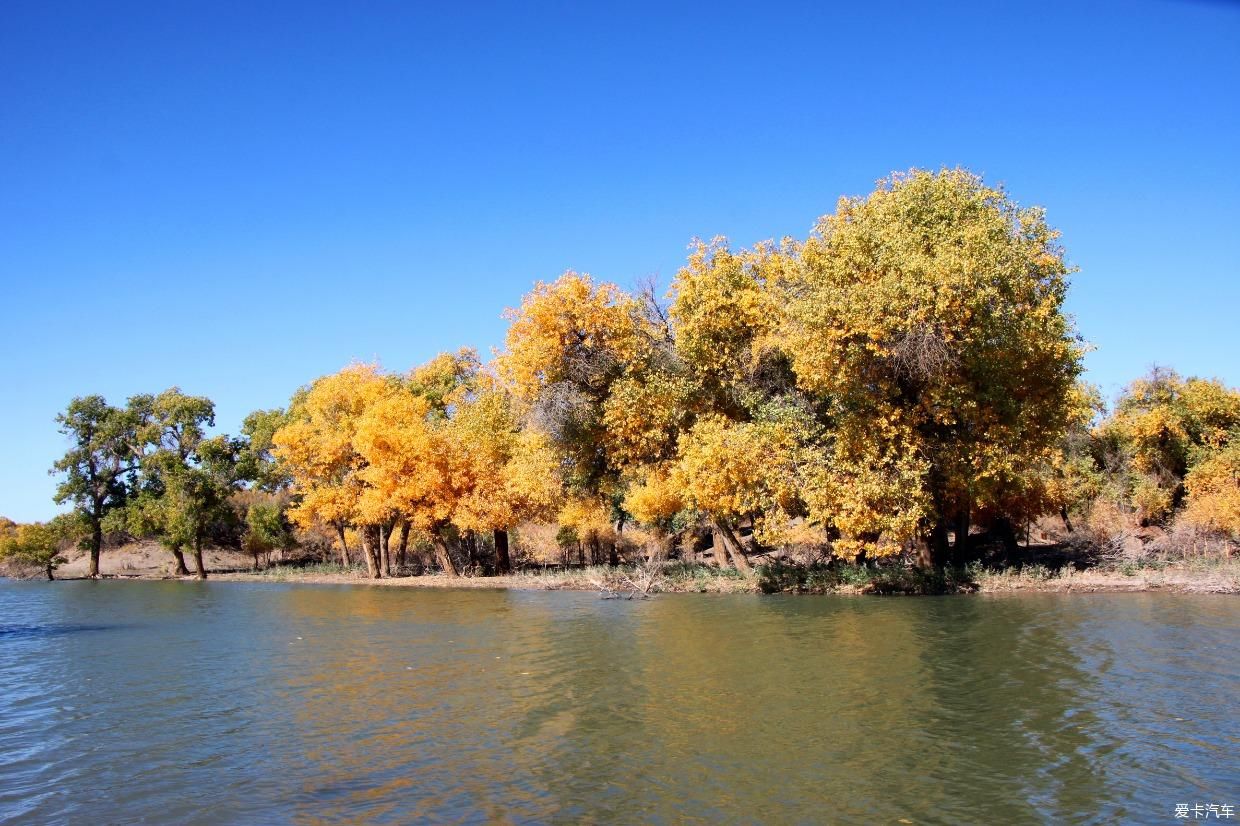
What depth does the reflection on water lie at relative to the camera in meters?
9.51

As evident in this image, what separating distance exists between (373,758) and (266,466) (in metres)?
61.6

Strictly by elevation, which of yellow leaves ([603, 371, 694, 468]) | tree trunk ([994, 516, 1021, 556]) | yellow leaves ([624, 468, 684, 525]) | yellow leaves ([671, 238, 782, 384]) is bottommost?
tree trunk ([994, 516, 1021, 556])

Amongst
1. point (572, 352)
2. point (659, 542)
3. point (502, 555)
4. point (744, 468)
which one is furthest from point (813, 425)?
point (502, 555)

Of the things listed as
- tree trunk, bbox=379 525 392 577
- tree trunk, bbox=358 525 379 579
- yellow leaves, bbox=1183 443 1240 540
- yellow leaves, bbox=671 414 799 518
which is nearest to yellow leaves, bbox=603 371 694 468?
yellow leaves, bbox=671 414 799 518

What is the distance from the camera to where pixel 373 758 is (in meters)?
11.3

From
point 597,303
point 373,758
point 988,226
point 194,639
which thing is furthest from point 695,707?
point 597,303

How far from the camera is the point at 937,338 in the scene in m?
26.1

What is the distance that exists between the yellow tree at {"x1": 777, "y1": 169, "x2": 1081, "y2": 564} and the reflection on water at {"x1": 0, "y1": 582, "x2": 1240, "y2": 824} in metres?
5.85

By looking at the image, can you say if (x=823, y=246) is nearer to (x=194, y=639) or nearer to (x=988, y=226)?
(x=988, y=226)

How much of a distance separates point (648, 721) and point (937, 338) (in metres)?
17.5

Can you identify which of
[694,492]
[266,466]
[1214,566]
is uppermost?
[266,466]

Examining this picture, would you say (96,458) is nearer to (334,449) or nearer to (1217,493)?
(334,449)

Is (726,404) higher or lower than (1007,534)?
Answer: higher

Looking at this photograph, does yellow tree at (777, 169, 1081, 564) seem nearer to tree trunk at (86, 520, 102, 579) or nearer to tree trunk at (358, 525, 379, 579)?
tree trunk at (358, 525, 379, 579)
